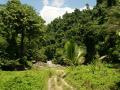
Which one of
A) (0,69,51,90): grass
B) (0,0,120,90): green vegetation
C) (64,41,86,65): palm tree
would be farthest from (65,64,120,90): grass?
(0,69,51,90): grass

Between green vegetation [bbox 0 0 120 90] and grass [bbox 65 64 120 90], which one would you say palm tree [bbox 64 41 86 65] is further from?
grass [bbox 65 64 120 90]

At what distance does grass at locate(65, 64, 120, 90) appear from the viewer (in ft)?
84.7

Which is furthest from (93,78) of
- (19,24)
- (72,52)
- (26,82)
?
(19,24)

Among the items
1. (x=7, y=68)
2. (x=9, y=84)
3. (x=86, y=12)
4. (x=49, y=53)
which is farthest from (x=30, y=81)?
(x=86, y=12)

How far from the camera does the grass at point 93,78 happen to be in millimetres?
25812

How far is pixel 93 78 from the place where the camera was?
27.4 metres

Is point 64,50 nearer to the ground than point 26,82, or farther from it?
farther from it

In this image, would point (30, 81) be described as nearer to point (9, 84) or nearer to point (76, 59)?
point (9, 84)

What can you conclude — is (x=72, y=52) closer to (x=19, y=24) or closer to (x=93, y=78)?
(x=93, y=78)

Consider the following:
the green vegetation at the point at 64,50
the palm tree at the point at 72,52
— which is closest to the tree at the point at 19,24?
the green vegetation at the point at 64,50

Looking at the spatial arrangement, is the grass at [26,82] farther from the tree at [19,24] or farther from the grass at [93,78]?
the tree at [19,24]

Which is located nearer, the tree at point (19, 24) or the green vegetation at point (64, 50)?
the green vegetation at point (64, 50)

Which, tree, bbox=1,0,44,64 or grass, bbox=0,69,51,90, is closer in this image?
grass, bbox=0,69,51,90

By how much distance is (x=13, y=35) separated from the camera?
143 ft
